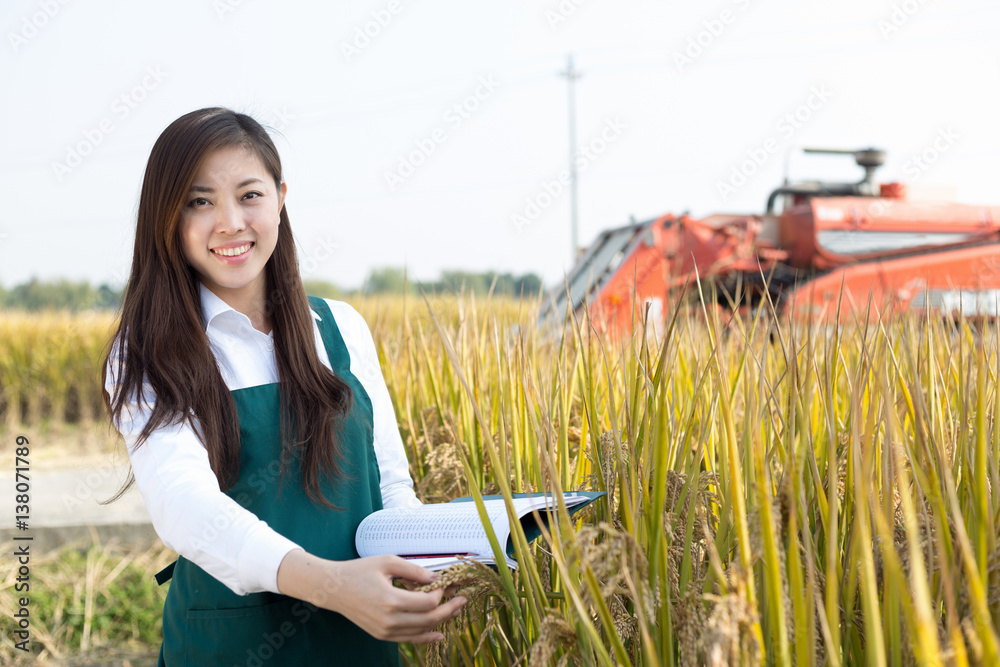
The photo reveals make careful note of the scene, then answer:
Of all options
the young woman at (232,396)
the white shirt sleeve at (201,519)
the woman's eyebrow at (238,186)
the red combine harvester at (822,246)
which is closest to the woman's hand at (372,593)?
the white shirt sleeve at (201,519)

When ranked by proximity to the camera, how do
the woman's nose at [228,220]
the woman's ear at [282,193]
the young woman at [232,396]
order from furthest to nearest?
the woman's ear at [282,193]
the woman's nose at [228,220]
the young woman at [232,396]

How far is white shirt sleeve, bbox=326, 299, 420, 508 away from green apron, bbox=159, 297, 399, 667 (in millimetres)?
147

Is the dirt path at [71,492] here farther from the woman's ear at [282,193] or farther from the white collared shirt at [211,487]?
the woman's ear at [282,193]

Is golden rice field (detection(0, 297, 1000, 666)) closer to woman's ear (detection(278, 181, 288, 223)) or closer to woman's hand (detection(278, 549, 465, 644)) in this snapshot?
woman's hand (detection(278, 549, 465, 644))

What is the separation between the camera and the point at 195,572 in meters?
1.24

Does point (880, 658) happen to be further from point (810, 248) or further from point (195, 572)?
point (810, 248)

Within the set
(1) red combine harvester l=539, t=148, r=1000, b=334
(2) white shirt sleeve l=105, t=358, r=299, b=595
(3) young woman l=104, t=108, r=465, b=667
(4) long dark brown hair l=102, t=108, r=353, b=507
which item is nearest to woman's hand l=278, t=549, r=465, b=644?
(2) white shirt sleeve l=105, t=358, r=299, b=595

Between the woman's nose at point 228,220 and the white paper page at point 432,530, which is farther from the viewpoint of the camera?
the woman's nose at point 228,220

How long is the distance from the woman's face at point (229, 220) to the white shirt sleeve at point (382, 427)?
0.26 m

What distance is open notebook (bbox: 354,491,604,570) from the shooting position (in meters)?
1.01

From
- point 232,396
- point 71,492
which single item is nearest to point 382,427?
point 232,396

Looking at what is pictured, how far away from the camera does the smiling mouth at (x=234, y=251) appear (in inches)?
50.9

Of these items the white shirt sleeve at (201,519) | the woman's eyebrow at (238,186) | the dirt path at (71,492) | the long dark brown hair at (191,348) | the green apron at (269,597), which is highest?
the woman's eyebrow at (238,186)

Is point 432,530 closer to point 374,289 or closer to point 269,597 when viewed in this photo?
point 269,597
